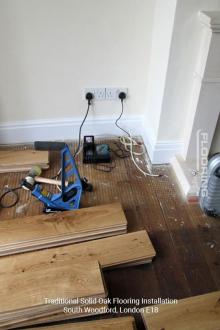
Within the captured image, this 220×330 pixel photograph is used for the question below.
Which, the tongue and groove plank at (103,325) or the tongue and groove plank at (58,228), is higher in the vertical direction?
the tongue and groove plank at (58,228)

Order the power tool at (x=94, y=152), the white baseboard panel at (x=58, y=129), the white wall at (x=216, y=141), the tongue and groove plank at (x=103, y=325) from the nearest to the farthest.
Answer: the tongue and groove plank at (x=103, y=325), the white wall at (x=216, y=141), the power tool at (x=94, y=152), the white baseboard panel at (x=58, y=129)

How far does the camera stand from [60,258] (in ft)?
4.18

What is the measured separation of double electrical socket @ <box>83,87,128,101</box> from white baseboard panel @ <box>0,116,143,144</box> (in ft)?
0.57

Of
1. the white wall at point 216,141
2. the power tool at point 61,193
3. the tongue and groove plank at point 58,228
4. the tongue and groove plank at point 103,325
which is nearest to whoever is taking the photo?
the tongue and groove plank at point 103,325

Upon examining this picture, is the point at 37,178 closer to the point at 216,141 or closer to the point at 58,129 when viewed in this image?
the point at 58,129

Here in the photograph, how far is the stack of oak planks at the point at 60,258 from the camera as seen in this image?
110 centimetres

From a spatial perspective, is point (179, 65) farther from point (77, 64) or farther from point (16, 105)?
point (16, 105)

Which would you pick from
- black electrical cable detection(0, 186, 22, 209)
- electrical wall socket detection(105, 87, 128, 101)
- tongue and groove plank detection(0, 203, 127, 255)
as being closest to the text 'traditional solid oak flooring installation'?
black electrical cable detection(0, 186, 22, 209)

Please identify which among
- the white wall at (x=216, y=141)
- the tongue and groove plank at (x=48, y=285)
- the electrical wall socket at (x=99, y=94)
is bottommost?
the tongue and groove plank at (x=48, y=285)

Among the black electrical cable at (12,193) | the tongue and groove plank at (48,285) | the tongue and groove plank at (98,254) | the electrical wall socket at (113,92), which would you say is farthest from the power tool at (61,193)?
the electrical wall socket at (113,92)

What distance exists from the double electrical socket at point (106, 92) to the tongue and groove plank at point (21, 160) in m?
0.55

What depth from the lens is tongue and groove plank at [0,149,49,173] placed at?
6.21 feet

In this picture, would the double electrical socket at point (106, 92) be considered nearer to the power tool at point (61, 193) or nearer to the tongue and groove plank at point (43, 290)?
the power tool at point (61, 193)

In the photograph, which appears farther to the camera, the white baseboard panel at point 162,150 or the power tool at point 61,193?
the white baseboard panel at point 162,150
